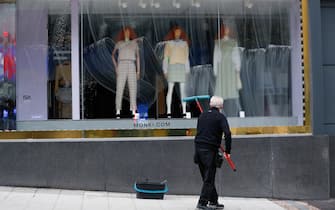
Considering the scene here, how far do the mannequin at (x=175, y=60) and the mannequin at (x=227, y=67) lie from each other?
62cm

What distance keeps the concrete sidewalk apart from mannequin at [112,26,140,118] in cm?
228

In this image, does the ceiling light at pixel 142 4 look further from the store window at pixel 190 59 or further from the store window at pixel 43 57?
the store window at pixel 43 57

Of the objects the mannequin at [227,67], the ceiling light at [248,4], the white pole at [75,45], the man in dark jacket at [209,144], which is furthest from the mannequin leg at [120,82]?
the man in dark jacket at [209,144]

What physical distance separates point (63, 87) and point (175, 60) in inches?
91.5

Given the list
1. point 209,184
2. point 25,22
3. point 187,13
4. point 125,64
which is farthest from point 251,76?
point 25,22

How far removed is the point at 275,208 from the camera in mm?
10055

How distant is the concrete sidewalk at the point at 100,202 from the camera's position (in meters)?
9.56

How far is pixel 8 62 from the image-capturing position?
1174 centimetres

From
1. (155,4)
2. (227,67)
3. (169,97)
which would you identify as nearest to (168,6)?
(155,4)

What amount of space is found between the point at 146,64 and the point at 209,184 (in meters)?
3.76

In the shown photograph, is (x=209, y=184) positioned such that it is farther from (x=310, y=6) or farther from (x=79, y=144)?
(x=310, y=6)

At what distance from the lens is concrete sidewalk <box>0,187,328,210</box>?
9.56 m

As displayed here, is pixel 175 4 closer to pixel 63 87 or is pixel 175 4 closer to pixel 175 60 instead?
pixel 175 60

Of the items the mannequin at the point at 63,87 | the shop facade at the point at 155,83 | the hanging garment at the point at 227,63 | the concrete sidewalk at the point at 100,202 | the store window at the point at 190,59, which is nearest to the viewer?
the concrete sidewalk at the point at 100,202
